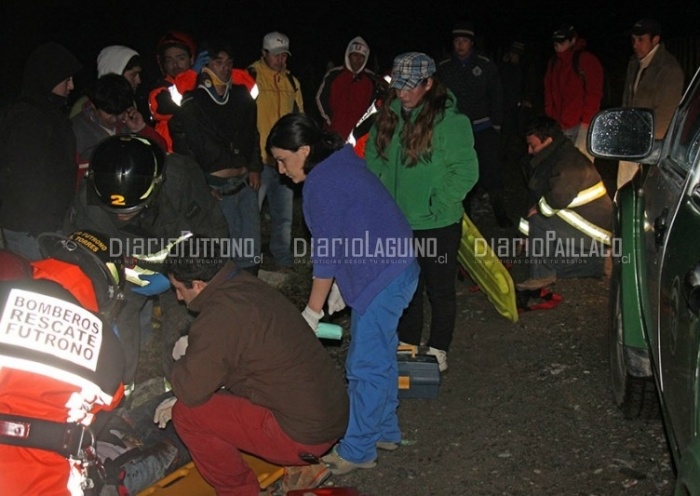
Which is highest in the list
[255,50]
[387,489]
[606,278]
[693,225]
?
[255,50]

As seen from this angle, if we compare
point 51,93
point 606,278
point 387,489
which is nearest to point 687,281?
point 387,489

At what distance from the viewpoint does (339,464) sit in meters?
4.37

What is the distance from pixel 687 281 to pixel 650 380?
1.95 metres

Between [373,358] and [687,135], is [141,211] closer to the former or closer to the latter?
[373,358]

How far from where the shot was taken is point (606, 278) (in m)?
7.22

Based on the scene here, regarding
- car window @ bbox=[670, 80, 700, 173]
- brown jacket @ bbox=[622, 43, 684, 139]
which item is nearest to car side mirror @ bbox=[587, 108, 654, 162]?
car window @ bbox=[670, 80, 700, 173]

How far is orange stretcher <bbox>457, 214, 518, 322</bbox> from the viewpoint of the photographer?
6.25 meters

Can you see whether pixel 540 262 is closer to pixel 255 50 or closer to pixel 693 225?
pixel 693 225

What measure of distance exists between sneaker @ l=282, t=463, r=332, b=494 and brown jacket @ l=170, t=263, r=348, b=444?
0.34 meters

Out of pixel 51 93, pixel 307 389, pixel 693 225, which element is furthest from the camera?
pixel 51 93

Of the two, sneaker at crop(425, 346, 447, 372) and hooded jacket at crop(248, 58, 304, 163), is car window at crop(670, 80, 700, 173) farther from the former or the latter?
hooded jacket at crop(248, 58, 304, 163)

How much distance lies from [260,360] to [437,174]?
1.78 m

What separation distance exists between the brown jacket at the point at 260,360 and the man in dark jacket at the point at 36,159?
2044mm

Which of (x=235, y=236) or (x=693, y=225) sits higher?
(x=693, y=225)
